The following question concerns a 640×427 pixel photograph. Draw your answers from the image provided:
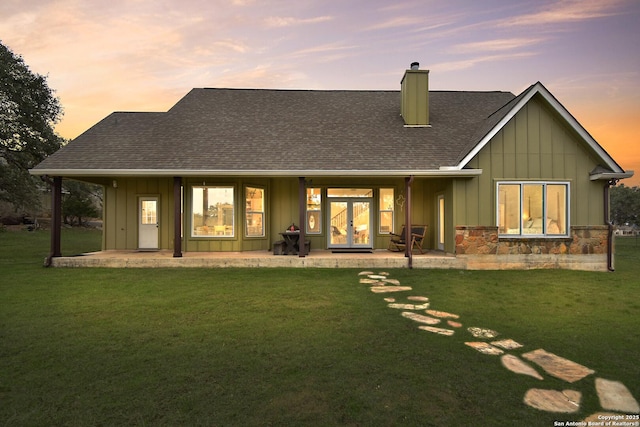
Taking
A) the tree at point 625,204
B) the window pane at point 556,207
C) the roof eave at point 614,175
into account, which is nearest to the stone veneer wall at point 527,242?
the window pane at point 556,207

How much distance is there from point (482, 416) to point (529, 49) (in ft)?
52.1

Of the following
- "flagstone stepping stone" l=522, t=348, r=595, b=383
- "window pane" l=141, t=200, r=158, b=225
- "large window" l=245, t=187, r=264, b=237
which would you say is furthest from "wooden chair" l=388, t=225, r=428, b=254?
"window pane" l=141, t=200, r=158, b=225

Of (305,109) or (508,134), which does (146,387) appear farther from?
(305,109)

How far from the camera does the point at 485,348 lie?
3.92m

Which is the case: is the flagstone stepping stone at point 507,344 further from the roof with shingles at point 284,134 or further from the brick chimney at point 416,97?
the brick chimney at point 416,97

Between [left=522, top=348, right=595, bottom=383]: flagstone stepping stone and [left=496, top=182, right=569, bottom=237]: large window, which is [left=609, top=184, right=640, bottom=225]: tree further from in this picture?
[left=522, top=348, right=595, bottom=383]: flagstone stepping stone

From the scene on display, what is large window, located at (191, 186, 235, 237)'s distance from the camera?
1121 centimetres

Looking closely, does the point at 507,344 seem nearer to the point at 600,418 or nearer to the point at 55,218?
the point at 600,418

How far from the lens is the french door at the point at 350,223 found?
38.5 ft

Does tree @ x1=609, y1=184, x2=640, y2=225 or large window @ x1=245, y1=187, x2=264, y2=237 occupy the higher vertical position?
tree @ x1=609, y1=184, x2=640, y2=225

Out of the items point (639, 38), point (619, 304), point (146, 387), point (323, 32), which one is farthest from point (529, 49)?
point (146, 387)

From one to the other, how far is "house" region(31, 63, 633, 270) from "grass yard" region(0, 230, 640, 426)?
2773 millimetres

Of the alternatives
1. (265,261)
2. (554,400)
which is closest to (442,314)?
(554,400)

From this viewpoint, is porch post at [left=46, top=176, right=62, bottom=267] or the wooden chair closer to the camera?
porch post at [left=46, top=176, right=62, bottom=267]
